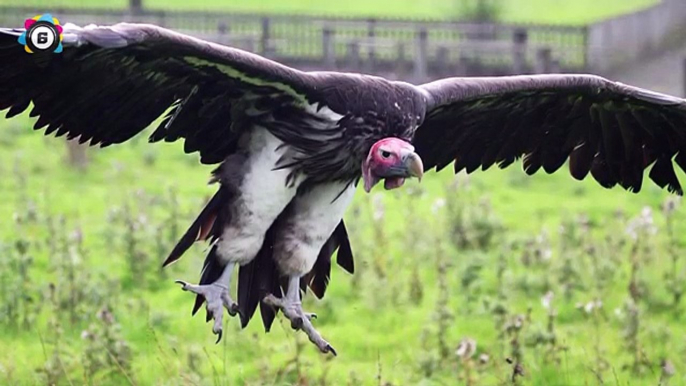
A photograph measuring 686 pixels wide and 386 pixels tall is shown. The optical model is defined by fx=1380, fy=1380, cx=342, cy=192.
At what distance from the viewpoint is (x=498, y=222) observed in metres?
10.8

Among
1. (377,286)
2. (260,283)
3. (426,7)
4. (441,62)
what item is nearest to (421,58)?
(441,62)

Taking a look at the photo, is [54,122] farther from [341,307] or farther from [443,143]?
[341,307]

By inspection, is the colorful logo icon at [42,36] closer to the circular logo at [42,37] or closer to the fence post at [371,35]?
the circular logo at [42,37]

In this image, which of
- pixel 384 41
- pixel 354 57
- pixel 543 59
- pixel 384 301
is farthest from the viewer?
pixel 384 41

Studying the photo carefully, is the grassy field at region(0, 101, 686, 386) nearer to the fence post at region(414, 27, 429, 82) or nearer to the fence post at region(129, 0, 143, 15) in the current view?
the fence post at region(414, 27, 429, 82)

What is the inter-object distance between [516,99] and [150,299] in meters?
3.53

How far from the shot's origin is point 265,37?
68.1 feet

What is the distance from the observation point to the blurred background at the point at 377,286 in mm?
7383

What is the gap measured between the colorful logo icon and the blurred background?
1.88 meters

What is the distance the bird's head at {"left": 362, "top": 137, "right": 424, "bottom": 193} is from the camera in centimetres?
534

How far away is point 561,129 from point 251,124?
74.6 inches

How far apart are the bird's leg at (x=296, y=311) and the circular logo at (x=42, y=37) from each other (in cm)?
145

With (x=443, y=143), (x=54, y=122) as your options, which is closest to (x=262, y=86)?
(x=54, y=122)

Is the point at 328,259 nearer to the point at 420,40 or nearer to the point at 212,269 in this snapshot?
the point at 212,269
